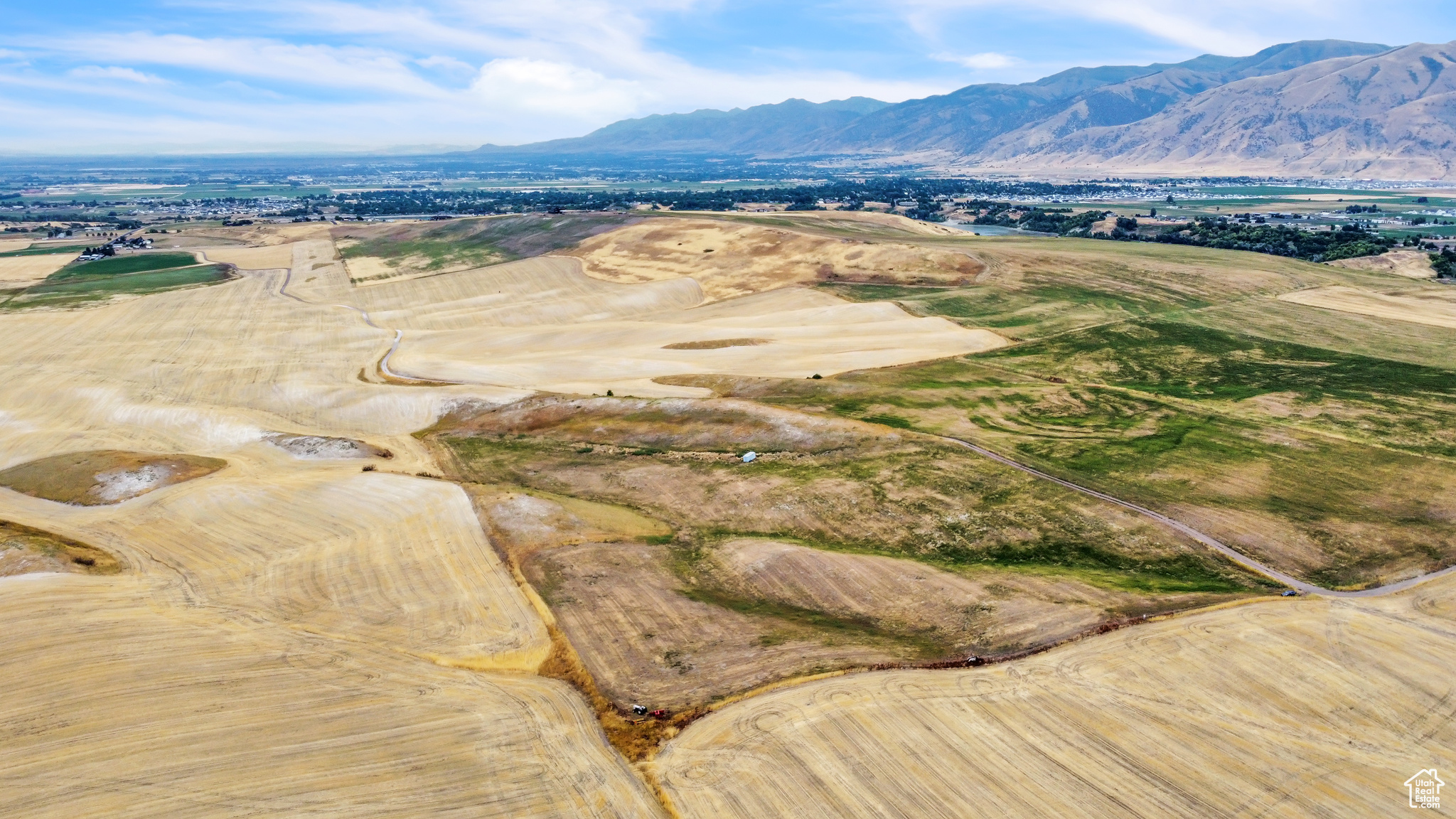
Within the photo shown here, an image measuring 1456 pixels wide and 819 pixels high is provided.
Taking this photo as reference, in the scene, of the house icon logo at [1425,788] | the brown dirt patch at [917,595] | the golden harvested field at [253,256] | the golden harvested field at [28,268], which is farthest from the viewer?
the golden harvested field at [253,256]

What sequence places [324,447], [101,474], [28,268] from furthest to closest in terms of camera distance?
1. [28,268]
2. [324,447]
3. [101,474]

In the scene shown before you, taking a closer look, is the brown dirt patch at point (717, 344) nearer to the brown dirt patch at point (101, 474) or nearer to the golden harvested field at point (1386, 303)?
the brown dirt patch at point (101, 474)

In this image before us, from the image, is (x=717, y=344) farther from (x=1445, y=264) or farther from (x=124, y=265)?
(x=124, y=265)

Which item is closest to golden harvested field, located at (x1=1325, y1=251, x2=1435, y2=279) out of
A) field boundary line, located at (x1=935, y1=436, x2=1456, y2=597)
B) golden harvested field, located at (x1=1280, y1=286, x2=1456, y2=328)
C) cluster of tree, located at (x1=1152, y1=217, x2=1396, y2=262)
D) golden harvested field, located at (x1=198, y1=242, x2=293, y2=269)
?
cluster of tree, located at (x1=1152, y1=217, x2=1396, y2=262)

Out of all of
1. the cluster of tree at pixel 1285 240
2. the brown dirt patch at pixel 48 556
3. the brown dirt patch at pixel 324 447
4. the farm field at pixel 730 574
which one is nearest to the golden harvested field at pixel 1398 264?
the cluster of tree at pixel 1285 240

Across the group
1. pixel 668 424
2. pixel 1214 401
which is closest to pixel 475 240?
pixel 668 424
